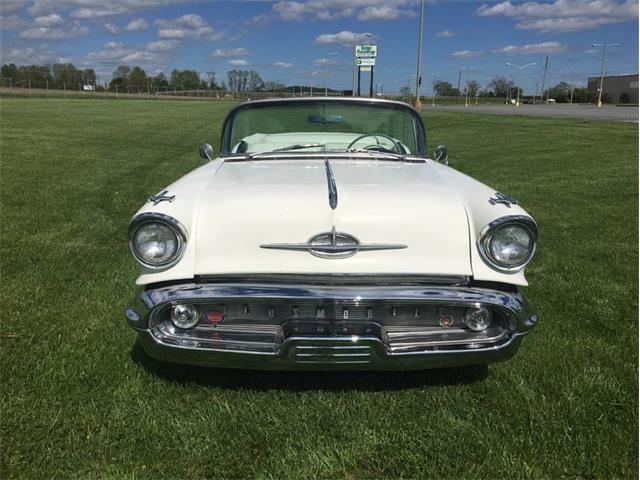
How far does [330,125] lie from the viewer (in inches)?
165

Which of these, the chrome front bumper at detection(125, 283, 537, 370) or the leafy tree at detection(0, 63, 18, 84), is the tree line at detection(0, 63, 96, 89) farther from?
the chrome front bumper at detection(125, 283, 537, 370)

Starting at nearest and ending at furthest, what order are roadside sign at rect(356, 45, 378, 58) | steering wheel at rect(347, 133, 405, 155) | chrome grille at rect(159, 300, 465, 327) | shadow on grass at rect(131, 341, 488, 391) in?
1. chrome grille at rect(159, 300, 465, 327)
2. shadow on grass at rect(131, 341, 488, 391)
3. steering wheel at rect(347, 133, 405, 155)
4. roadside sign at rect(356, 45, 378, 58)

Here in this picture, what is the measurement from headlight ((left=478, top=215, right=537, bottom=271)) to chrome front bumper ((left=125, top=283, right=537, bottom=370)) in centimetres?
15

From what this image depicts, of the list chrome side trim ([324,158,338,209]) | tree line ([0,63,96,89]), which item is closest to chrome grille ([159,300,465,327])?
chrome side trim ([324,158,338,209])

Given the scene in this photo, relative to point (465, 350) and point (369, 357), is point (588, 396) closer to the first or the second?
point (465, 350)

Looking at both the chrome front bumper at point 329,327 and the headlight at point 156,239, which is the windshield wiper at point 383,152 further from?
the headlight at point 156,239

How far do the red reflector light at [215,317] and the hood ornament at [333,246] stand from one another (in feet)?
1.22

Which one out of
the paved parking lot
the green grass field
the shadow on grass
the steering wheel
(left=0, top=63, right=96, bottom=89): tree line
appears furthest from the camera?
→ (left=0, top=63, right=96, bottom=89): tree line

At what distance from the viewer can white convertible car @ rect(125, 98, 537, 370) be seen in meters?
2.34

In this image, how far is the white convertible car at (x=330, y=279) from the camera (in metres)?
2.34

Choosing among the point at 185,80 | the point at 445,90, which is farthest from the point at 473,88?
the point at 185,80

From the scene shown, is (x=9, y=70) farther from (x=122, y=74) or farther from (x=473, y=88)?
(x=473, y=88)

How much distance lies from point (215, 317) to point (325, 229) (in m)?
0.65

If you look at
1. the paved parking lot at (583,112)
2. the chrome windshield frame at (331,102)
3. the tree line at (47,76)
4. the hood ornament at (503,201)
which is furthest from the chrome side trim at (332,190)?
the tree line at (47,76)
